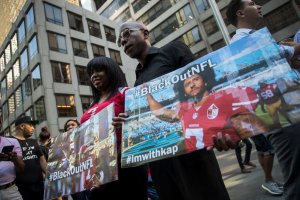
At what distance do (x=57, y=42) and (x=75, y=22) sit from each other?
160 inches

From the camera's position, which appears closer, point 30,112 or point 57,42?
point 30,112

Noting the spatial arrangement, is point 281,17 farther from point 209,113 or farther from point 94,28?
point 209,113

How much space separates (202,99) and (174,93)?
0.23 metres

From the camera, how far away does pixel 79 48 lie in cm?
2695

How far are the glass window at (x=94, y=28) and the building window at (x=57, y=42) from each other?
13.9ft

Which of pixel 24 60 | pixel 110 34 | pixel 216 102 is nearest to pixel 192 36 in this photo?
pixel 110 34

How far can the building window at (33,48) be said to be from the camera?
2438cm

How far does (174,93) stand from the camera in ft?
5.91

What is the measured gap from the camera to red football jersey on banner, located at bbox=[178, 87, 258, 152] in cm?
146

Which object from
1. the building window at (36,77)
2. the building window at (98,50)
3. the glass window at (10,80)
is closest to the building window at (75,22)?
the building window at (98,50)

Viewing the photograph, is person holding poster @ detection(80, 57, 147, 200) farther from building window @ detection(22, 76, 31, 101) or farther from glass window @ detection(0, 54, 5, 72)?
glass window @ detection(0, 54, 5, 72)

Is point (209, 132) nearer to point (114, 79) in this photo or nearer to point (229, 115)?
point (229, 115)

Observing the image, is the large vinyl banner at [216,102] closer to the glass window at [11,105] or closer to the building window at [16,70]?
the building window at [16,70]

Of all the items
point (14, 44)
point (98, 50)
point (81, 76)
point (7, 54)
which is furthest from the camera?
point (7, 54)
